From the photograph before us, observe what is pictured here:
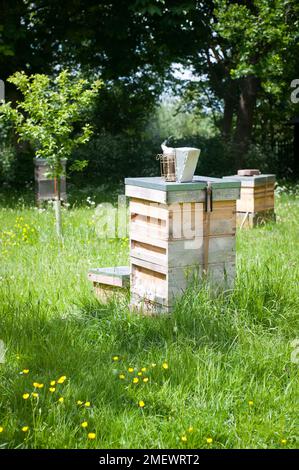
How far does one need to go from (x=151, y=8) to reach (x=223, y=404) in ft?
42.5

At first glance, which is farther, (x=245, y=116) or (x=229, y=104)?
(x=229, y=104)

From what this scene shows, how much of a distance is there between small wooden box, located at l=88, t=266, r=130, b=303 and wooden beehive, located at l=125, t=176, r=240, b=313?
0.64 feet

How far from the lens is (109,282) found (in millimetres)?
5766

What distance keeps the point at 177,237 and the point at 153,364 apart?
46.1 inches

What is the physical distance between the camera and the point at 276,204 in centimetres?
1259

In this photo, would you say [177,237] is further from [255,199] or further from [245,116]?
[245,116]

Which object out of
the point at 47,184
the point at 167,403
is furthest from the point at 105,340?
the point at 47,184

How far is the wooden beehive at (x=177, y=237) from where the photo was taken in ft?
16.6

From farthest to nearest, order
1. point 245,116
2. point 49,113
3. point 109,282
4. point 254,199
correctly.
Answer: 1. point 245,116
2. point 254,199
3. point 49,113
4. point 109,282

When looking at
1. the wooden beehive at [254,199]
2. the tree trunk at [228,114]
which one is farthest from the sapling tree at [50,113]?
the tree trunk at [228,114]

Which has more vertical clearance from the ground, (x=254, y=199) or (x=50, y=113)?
(x=50, y=113)

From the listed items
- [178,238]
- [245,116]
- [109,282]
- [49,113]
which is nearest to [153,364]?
[178,238]

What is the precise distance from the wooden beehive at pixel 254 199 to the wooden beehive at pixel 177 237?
191 inches

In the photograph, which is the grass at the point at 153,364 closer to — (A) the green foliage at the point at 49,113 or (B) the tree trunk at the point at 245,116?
(A) the green foliage at the point at 49,113
